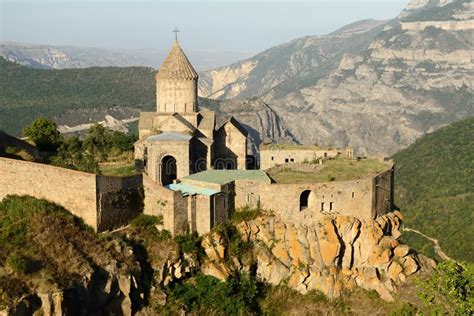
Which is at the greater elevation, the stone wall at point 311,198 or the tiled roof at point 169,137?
the tiled roof at point 169,137

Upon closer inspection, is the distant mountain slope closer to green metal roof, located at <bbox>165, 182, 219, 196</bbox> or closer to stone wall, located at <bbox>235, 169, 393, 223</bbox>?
stone wall, located at <bbox>235, 169, 393, 223</bbox>

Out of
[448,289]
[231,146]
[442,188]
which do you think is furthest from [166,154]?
[442,188]

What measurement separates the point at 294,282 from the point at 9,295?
14.0m

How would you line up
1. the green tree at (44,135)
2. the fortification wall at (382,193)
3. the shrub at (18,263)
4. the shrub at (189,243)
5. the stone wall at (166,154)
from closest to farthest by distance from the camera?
the shrub at (18,263) → the shrub at (189,243) → the fortification wall at (382,193) → the stone wall at (166,154) → the green tree at (44,135)

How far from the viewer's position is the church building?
38.2m

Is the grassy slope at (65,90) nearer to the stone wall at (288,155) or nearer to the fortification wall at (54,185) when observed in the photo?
the stone wall at (288,155)

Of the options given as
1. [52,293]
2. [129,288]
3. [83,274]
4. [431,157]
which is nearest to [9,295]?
[52,293]

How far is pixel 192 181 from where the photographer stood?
34.7 metres

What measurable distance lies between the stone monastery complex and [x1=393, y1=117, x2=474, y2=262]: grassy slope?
2797 cm

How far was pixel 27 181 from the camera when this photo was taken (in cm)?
2980

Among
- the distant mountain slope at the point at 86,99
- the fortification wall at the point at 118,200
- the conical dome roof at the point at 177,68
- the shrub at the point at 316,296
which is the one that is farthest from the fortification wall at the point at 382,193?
the distant mountain slope at the point at 86,99

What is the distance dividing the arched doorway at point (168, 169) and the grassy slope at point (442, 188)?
33.4 m

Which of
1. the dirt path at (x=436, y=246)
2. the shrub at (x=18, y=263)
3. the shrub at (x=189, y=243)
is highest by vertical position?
the shrub at (x=18, y=263)

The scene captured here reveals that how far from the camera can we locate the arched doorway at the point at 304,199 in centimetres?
3488
